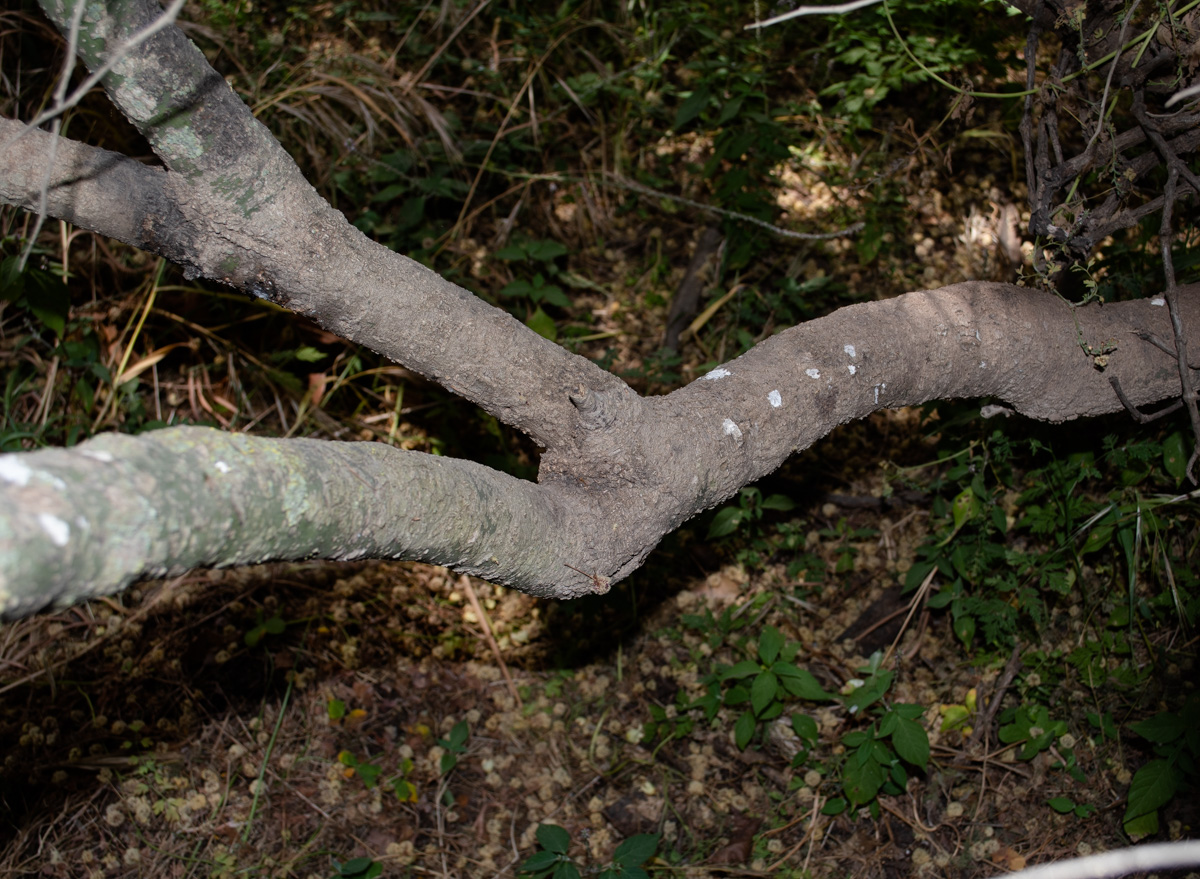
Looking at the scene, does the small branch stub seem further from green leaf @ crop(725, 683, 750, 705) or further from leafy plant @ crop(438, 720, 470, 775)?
leafy plant @ crop(438, 720, 470, 775)

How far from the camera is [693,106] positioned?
10.5 feet

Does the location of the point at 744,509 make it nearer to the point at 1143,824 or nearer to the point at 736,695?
the point at 736,695

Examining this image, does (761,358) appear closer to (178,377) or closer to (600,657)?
(600,657)

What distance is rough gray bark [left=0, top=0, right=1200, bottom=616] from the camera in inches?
36.9

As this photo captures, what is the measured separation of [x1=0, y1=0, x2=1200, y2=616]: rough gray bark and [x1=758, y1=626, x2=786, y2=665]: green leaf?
3.02 feet

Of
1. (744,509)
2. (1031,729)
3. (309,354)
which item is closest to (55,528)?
(744,509)

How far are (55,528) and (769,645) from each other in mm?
2027

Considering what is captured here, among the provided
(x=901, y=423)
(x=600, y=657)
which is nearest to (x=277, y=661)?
(x=600, y=657)

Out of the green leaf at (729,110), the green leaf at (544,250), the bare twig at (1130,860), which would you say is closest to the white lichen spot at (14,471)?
the bare twig at (1130,860)

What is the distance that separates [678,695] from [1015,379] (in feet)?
4.71

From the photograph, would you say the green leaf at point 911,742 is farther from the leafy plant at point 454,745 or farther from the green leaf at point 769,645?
the leafy plant at point 454,745

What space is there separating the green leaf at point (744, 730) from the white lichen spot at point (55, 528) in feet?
6.66

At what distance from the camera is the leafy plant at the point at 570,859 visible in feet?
6.93

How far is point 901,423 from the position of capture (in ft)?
9.77
